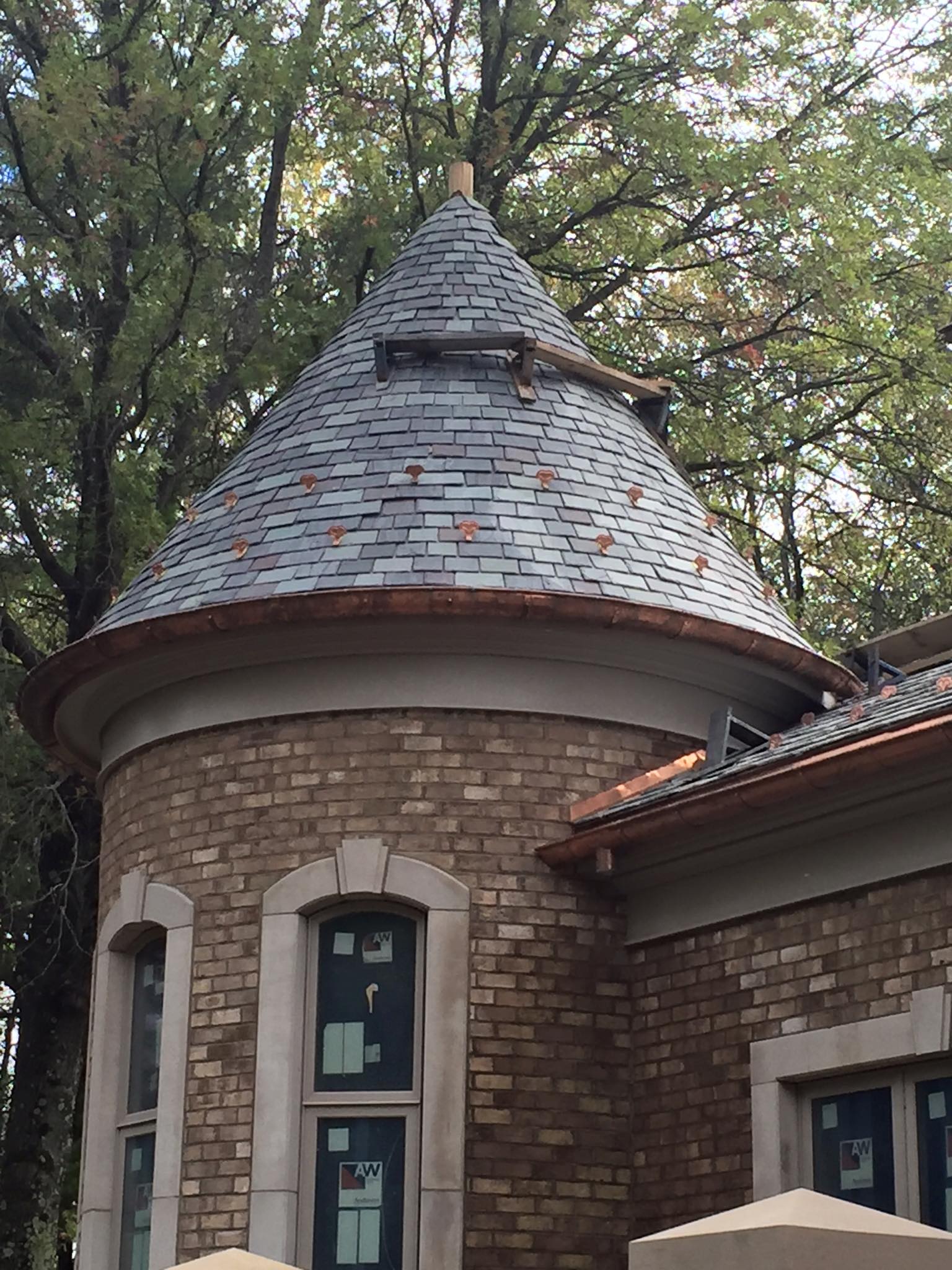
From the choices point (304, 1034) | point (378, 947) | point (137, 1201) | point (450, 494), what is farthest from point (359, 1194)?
point (450, 494)

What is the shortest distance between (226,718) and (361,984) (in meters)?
1.72

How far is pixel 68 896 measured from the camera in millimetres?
17531

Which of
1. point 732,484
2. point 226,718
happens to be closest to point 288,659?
point 226,718

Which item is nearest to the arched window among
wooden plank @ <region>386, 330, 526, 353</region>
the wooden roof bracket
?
the wooden roof bracket

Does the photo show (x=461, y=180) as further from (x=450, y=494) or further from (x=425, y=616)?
(x=425, y=616)

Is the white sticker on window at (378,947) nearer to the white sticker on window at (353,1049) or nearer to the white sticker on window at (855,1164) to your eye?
the white sticker on window at (353,1049)

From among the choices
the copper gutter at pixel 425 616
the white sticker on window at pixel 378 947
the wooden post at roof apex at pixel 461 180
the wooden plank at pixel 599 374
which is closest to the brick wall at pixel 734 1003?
the white sticker on window at pixel 378 947

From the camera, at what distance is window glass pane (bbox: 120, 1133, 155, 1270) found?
11.3 m

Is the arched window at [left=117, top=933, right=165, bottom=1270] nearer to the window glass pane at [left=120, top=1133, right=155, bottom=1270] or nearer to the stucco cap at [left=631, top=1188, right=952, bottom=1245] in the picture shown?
the window glass pane at [left=120, top=1133, right=155, bottom=1270]

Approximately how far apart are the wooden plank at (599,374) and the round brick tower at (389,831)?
2.42ft

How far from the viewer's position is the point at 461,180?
1495cm

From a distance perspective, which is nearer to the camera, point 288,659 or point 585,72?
point 288,659

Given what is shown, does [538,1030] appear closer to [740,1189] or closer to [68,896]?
[740,1189]

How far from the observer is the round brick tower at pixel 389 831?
10.5 metres
